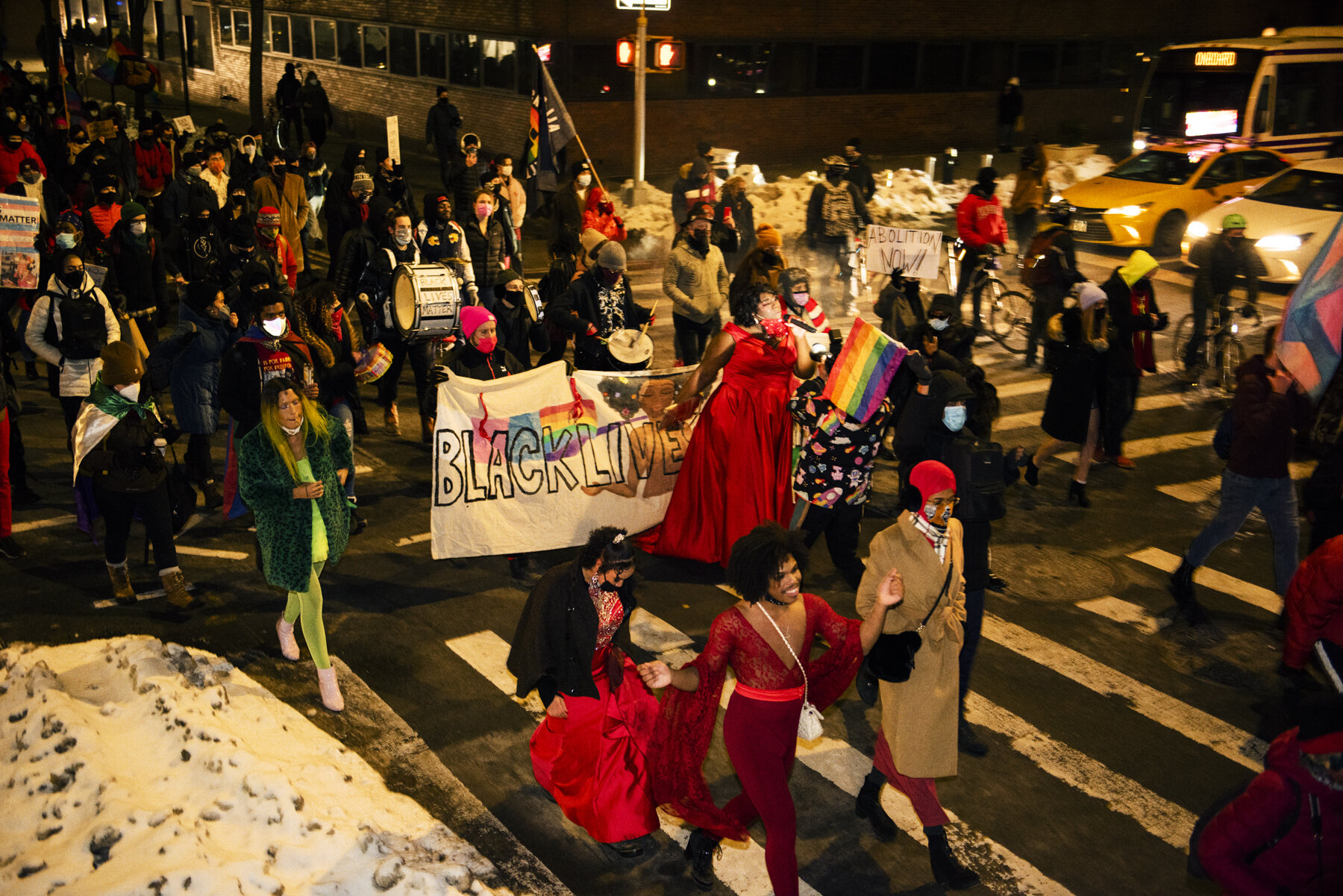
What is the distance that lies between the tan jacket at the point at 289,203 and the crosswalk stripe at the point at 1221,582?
10.8 metres

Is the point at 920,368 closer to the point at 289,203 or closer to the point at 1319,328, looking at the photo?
the point at 1319,328

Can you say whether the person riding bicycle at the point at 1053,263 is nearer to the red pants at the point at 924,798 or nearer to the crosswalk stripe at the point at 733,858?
the crosswalk stripe at the point at 733,858

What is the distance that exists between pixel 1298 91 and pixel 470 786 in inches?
880

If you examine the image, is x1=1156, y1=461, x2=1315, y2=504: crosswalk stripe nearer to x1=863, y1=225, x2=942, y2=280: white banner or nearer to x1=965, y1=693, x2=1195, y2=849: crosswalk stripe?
x1=863, y1=225, x2=942, y2=280: white banner

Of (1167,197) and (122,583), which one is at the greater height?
(1167,197)

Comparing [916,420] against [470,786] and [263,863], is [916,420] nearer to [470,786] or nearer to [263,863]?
[470,786]

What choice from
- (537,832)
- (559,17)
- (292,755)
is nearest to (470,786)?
(537,832)

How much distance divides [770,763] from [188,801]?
271 centimetres

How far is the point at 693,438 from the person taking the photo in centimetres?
873

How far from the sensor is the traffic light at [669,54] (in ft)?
60.9

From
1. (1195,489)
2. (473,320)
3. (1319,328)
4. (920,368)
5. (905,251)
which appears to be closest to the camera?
(1319,328)

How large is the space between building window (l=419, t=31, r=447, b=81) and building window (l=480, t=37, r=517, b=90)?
201 centimetres

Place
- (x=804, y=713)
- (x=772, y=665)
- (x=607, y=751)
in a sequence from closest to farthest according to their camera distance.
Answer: (x=772, y=665) < (x=804, y=713) < (x=607, y=751)

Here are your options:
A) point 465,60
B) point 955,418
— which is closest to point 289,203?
point 955,418
